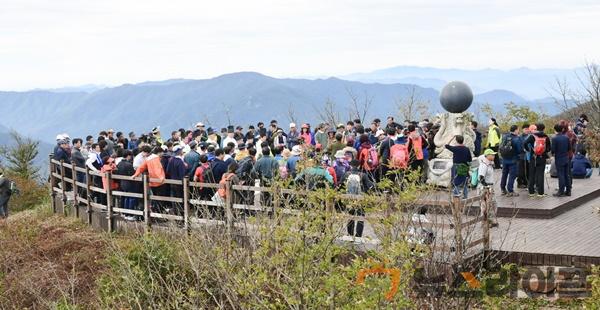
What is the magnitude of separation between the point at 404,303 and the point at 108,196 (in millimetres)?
9903

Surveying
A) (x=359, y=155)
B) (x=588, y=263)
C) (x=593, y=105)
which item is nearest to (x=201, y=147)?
(x=359, y=155)

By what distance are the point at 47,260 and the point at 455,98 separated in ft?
31.1

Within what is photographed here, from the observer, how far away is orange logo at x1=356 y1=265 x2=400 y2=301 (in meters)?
7.36

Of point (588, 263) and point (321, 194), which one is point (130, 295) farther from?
point (588, 263)

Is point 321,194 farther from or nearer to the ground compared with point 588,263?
farther from the ground

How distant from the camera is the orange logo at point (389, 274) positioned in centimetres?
736

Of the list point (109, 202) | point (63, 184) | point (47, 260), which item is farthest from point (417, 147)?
point (63, 184)

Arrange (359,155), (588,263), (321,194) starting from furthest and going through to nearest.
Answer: (359,155), (588,263), (321,194)

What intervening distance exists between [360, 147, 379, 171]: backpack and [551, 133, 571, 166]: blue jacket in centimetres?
372

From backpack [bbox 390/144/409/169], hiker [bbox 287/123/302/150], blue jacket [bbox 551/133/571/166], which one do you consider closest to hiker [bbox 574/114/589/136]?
blue jacket [bbox 551/133/571/166]

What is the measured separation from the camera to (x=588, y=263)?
11266 millimetres

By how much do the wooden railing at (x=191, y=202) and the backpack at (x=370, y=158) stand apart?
2.00 meters

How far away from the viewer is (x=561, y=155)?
15273 millimetres

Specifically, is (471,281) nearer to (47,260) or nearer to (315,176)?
(315,176)
